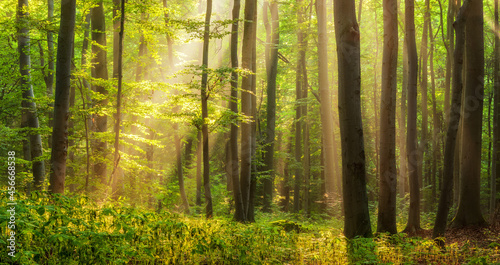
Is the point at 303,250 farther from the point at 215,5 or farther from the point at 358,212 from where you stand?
the point at 215,5

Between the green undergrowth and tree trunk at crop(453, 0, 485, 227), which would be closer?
the green undergrowth

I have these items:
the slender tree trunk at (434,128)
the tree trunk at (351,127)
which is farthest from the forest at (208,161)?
the slender tree trunk at (434,128)

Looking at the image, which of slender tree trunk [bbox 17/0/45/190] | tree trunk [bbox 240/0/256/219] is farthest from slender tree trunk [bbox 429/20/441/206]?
slender tree trunk [bbox 17/0/45/190]

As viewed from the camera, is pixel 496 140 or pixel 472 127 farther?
Result: pixel 496 140

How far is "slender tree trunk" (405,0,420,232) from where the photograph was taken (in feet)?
33.9

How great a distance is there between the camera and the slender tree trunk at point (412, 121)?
10.3 meters

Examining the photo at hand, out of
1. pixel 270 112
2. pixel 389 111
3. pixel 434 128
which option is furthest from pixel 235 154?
pixel 434 128

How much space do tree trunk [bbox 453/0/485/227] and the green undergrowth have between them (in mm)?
3437

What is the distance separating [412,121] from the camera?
427 inches

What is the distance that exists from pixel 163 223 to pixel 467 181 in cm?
863

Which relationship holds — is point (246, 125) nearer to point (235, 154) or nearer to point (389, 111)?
point (235, 154)

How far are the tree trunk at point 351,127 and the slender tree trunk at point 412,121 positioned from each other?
4.08 metres

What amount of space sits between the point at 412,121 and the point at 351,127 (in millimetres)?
4812

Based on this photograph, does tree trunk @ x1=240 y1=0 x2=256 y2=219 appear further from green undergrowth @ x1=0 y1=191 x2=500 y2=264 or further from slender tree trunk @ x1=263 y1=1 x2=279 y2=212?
slender tree trunk @ x1=263 y1=1 x2=279 y2=212
